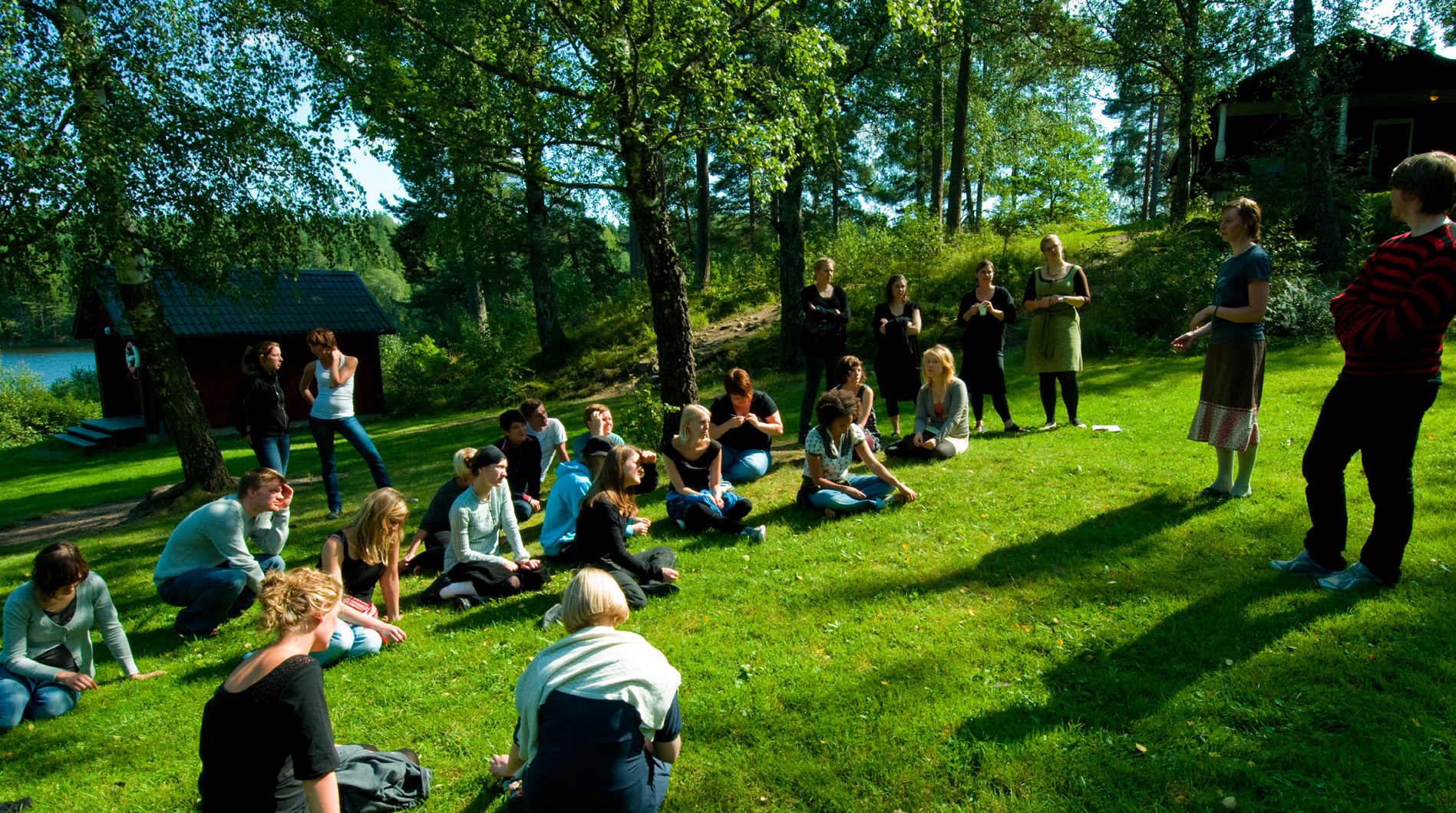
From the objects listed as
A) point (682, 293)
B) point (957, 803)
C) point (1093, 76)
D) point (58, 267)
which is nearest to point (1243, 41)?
point (1093, 76)

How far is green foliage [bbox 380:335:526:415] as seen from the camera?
68.6ft

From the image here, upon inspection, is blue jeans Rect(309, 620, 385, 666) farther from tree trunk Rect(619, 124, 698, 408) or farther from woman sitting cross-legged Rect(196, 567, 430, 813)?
tree trunk Rect(619, 124, 698, 408)

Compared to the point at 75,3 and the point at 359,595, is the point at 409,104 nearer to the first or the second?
the point at 75,3

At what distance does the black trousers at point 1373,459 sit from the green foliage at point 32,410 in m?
30.9

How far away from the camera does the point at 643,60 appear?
767 centimetres

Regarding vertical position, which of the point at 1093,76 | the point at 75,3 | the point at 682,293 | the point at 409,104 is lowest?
the point at 682,293

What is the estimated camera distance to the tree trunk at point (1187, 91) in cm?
1738

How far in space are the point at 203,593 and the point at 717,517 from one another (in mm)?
3603

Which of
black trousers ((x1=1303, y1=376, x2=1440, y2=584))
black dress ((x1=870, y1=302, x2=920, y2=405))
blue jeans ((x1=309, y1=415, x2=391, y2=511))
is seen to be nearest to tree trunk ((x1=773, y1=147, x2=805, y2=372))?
black dress ((x1=870, y1=302, x2=920, y2=405))

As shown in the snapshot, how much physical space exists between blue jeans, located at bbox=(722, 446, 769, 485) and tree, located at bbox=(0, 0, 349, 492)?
6.47m

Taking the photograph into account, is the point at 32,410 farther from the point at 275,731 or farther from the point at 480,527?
the point at 275,731

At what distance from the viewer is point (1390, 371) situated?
3809mm

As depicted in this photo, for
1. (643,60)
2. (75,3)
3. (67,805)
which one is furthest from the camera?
(75,3)

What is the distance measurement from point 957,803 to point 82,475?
19393mm
